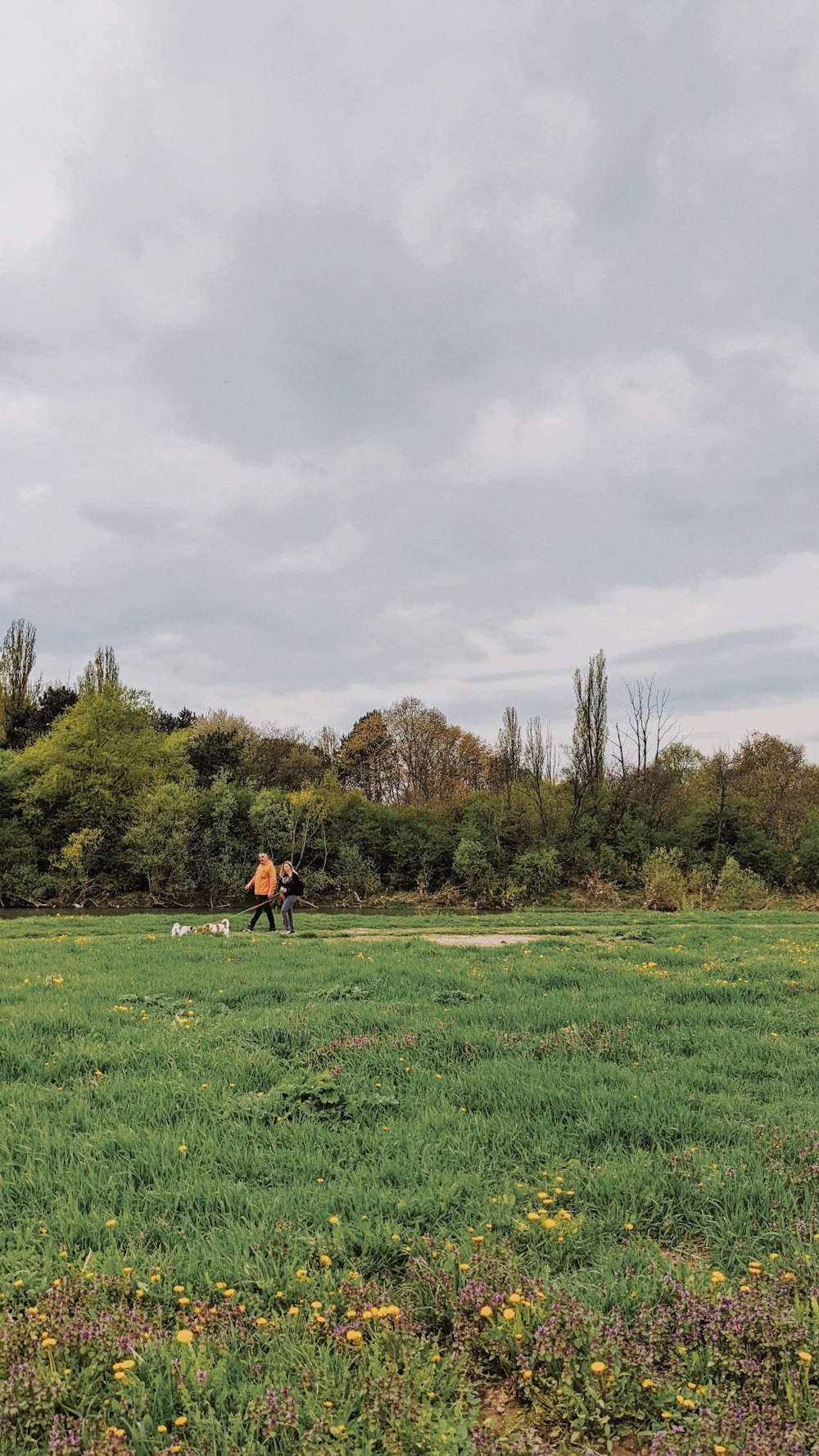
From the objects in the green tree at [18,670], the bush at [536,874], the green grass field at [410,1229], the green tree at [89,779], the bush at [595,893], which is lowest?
the bush at [595,893]

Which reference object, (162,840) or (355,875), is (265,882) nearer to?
(162,840)

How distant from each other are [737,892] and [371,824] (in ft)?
56.0

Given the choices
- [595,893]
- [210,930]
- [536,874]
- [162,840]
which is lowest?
[595,893]

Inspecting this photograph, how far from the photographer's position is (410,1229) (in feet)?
12.2

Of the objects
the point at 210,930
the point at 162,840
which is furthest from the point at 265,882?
the point at 162,840

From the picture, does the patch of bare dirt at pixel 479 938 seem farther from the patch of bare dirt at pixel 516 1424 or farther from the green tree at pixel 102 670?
the green tree at pixel 102 670

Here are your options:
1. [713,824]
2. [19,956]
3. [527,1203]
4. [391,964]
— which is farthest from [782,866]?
[527,1203]

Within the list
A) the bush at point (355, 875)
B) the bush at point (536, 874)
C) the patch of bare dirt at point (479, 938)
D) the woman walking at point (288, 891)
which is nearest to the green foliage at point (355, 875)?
the bush at point (355, 875)

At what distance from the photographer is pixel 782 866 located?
36594mm

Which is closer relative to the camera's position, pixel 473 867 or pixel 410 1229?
pixel 410 1229

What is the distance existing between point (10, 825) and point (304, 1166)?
3270cm

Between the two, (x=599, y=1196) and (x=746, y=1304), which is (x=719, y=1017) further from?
(x=746, y=1304)

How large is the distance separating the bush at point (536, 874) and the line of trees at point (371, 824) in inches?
3.2

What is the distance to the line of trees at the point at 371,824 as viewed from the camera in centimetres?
3253
